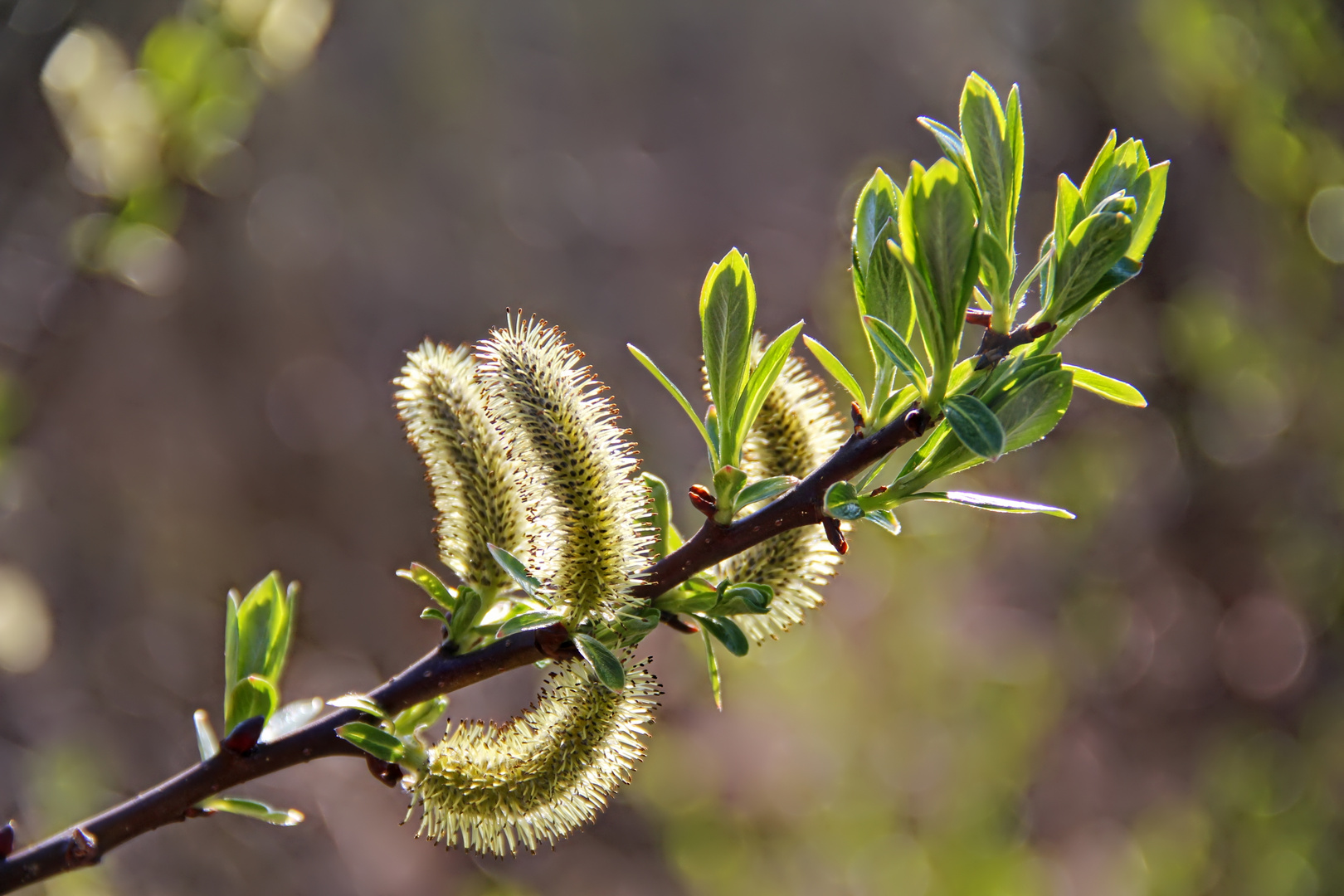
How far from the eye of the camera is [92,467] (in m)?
3.97

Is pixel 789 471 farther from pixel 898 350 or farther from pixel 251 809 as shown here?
pixel 251 809

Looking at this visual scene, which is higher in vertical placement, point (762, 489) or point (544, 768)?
point (762, 489)

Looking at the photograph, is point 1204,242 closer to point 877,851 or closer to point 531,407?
point 877,851

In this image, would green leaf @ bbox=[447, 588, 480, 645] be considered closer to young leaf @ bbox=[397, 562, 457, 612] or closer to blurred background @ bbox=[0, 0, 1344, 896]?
young leaf @ bbox=[397, 562, 457, 612]

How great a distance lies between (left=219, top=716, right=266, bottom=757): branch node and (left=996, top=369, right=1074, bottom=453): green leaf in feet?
2.17

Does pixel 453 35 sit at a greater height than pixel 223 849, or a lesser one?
greater

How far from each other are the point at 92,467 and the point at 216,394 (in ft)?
1.90

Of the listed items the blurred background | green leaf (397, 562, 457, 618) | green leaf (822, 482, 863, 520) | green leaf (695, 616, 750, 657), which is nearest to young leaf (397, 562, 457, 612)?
green leaf (397, 562, 457, 618)

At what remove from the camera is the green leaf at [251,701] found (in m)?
0.83

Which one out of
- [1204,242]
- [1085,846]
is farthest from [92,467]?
[1204,242]

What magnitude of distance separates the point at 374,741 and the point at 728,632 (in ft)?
0.96

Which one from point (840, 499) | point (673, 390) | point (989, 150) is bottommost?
point (840, 499)

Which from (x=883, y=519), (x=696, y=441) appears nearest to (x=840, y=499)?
(x=883, y=519)

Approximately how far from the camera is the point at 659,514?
873 millimetres
